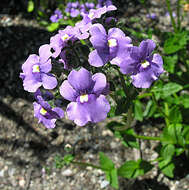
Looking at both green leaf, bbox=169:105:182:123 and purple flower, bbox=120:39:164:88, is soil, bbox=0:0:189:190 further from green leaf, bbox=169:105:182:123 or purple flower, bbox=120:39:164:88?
purple flower, bbox=120:39:164:88

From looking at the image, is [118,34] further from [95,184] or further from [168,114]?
[95,184]

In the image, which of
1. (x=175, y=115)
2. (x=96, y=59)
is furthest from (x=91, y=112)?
(x=175, y=115)

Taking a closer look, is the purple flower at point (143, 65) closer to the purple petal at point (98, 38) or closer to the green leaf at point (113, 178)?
the purple petal at point (98, 38)

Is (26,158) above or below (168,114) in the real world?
below

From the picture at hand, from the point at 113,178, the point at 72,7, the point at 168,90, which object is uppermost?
the point at 72,7

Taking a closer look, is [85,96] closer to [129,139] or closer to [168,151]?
[129,139]

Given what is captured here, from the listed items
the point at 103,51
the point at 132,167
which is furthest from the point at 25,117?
the point at 103,51

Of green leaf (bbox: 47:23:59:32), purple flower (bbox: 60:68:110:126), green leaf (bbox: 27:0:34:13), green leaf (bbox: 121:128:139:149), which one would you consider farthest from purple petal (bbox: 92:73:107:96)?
green leaf (bbox: 27:0:34:13)
